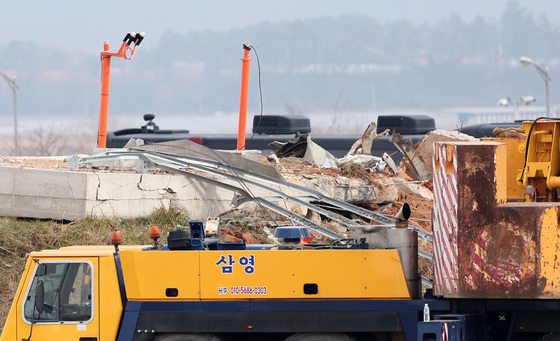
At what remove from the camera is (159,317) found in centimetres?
852

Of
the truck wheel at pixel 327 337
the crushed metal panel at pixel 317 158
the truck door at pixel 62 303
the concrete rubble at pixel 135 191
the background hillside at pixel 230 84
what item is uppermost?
the background hillside at pixel 230 84

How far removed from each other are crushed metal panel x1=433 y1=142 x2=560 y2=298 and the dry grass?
19.3ft

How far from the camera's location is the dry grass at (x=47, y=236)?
12734 mm

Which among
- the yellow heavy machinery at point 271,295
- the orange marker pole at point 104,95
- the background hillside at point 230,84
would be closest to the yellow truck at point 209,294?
the yellow heavy machinery at point 271,295

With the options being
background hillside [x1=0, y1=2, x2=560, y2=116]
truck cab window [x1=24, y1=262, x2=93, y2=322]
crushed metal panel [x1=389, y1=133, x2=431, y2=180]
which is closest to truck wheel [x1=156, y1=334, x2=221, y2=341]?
truck cab window [x1=24, y1=262, x2=93, y2=322]

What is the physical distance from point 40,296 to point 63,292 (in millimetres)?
312

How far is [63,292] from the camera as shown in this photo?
28.1 feet

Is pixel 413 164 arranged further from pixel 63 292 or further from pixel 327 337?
pixel 63 292

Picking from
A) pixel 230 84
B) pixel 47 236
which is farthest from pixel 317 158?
pixel 230 84

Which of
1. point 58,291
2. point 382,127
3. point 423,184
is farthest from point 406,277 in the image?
point 382,127

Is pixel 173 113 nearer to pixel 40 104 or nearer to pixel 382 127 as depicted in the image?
pixel 40 104

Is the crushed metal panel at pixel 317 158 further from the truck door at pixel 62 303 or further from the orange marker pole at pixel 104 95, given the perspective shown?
the truck door at pixel 62 303

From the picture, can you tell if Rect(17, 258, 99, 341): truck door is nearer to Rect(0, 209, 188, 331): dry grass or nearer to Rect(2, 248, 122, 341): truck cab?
Rect(2, 248, 122, 341): truck cab

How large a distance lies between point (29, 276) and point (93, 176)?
5015 millimetres
